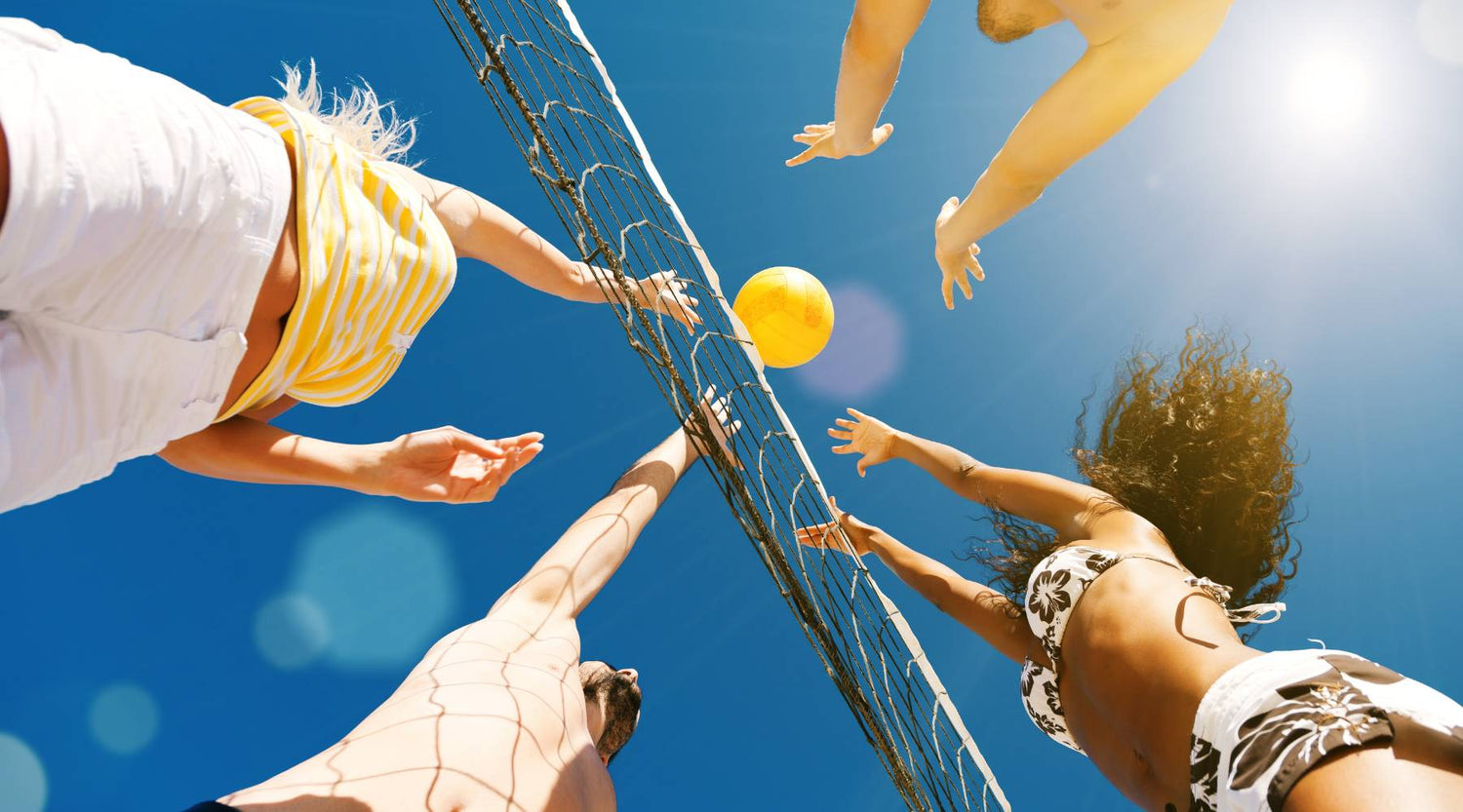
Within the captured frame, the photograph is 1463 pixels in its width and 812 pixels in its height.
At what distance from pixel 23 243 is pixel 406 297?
3.43ft

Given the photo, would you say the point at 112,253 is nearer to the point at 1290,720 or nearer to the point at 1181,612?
the point at 1290,720

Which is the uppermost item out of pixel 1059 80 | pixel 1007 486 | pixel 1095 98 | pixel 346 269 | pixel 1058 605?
pixel 346 269

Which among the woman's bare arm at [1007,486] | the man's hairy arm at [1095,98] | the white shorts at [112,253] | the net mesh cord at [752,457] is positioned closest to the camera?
the white shorts at [112,253]

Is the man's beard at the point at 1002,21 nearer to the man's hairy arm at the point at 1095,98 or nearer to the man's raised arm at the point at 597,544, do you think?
the man's hairy arm at the point at 1095,98

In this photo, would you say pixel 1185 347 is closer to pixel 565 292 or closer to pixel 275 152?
pixel 565 292

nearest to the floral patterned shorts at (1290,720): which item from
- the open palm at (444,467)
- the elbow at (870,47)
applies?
the elbow at (870,47)

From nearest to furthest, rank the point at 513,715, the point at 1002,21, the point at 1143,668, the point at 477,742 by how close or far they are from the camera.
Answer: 1. the point at 1002,21
2. the point at 1143,668
3. the point at 477,742
4. the point at 513,715

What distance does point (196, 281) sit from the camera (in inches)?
58.6

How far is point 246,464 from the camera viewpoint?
83.7 inches

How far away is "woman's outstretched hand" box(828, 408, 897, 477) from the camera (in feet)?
15.1

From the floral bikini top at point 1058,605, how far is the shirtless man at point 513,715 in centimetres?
154

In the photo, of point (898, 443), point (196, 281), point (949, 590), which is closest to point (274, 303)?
point (196, 281)

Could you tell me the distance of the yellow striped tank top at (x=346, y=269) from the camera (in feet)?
5.98

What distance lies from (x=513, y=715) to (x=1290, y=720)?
236 cm
